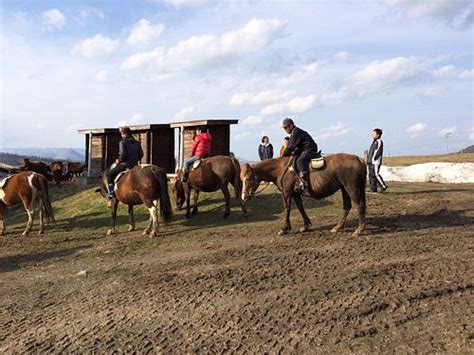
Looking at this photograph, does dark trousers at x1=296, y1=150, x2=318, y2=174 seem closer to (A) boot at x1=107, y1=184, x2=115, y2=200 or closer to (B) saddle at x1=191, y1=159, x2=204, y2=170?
(B) saddle at x1=191, y1=159, x2=204, y2=170

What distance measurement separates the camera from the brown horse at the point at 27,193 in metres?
13.8

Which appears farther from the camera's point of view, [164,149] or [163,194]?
[164,149]

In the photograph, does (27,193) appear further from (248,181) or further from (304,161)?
(304,161)

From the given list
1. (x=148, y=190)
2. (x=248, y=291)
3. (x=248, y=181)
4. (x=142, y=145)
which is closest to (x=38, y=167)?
(x=142, y=145)

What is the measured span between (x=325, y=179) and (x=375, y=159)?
574cm

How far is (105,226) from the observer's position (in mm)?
14227

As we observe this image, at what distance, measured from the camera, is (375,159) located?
16.1m

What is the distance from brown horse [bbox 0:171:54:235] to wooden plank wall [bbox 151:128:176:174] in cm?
906

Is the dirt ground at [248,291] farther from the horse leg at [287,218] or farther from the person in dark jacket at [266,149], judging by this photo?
the person in dark jacket at [266,149]

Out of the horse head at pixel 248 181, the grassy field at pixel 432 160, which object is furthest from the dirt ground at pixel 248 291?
the grassy field at pixel 432 160

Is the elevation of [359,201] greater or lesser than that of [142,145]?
lesser

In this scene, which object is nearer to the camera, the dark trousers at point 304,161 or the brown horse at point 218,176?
the dark trousers at point 304,161

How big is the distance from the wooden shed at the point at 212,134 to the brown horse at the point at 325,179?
28.7ft

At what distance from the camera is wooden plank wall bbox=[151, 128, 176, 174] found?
75.2 ft
